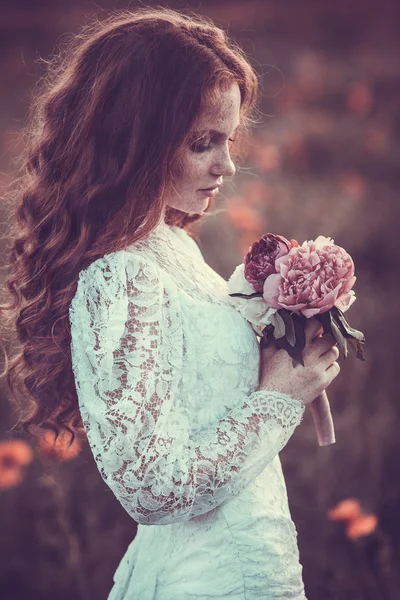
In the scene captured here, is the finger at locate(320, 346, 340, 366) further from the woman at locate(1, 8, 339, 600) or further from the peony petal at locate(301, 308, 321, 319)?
the peony petal at locate(301, 308, 321, 319)

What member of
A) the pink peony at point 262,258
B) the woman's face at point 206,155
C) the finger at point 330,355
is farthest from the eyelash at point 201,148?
the finger at point 330,355

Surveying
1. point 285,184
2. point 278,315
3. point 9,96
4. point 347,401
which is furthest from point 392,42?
point 278,315

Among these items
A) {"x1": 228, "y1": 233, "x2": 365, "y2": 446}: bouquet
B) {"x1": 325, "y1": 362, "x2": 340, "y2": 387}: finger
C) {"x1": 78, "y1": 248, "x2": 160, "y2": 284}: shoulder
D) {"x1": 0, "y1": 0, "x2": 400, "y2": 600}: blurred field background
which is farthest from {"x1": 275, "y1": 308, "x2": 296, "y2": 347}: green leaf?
{"x1": 0, "y1": 0, "x2": 400, "y2": 600}: blurred field background

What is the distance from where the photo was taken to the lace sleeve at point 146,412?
1225mm

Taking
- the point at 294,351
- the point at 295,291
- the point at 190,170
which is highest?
the point at 190,170

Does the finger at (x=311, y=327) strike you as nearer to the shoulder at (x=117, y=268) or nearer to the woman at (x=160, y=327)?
the woman at (x=160, y=327)

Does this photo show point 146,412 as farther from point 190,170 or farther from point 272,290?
point 190,170

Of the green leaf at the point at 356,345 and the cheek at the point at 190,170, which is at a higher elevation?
the cheek at the point at 190,170

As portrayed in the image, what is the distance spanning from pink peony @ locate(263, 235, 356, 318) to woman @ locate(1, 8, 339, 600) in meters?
0.07

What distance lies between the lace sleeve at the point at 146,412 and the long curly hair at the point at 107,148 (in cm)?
9

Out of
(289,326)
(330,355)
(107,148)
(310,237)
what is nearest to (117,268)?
(107,148)

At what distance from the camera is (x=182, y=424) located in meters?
1.28

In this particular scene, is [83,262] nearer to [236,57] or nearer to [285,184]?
[236,57]

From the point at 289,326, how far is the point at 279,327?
0.02 meters
